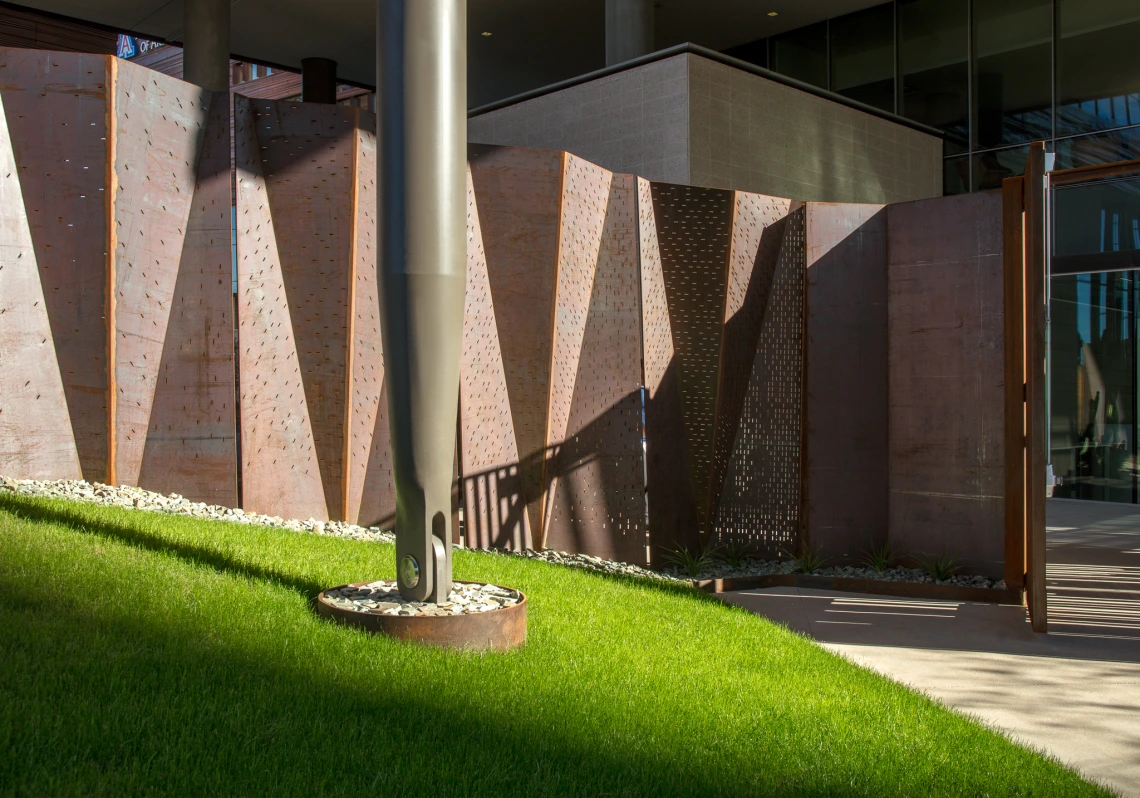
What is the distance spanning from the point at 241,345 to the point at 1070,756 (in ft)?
17.6

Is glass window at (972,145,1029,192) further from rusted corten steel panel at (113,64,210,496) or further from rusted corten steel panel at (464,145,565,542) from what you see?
rusted corten steel panel at (113,64,210,496)

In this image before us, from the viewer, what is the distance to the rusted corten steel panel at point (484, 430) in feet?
25.5

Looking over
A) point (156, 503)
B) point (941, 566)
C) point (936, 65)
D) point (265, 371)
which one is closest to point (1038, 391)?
point (941, 566)

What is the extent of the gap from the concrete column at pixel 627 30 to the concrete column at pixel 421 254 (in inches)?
333

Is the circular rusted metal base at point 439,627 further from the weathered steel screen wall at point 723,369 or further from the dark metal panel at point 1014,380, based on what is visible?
the weathered steel screen wall at point 723,369

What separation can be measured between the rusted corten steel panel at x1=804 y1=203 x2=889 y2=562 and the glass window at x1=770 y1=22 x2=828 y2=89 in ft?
27.5

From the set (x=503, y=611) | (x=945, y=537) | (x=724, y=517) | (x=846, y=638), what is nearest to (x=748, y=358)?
(x=724, y=517)

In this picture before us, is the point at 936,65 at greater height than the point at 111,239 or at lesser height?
greater

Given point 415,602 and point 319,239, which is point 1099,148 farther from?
point 415,602

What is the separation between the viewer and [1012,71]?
14953mm

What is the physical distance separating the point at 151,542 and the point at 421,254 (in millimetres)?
1950

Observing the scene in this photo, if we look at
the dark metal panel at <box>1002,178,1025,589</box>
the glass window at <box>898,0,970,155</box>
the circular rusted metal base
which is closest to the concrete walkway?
the dark metal panel at <box>1002,178,1025,589</box>

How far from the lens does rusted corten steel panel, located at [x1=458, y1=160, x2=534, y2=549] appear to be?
306 inches

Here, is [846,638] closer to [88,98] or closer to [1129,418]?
[88,98]
